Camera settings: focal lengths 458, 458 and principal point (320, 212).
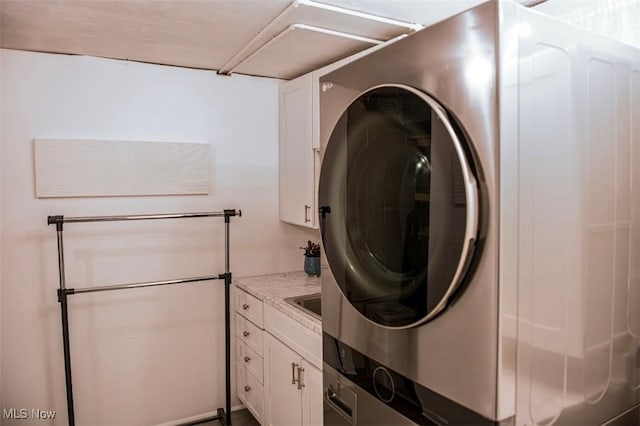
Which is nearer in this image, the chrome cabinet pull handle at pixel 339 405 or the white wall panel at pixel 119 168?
the chrome cabinet pull handle at pixel 339 405

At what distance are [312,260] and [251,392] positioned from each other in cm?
85

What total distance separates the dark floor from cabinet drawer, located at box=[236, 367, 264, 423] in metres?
0.11

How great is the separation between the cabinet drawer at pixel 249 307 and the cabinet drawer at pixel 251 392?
35 centimetres

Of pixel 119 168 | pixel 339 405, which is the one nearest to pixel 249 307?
pixel 119 168

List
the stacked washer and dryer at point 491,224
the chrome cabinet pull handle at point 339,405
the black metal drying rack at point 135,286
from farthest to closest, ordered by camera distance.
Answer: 1. the black metal drying rack at point 135,286
2. the chrome cabinet pull handle at point 339,405
3. the stacked washer and dryer at point 491,224

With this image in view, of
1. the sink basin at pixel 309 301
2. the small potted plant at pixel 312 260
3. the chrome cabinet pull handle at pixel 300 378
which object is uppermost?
the small potted plant at pixel 312 260

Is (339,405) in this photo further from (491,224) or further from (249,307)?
(249,307)

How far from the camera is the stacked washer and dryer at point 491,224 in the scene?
95 centimetres

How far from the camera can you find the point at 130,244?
2586mm

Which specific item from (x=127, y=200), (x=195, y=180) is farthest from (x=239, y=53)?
(x=127, y=200)

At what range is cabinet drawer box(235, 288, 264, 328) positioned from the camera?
2.52 meters

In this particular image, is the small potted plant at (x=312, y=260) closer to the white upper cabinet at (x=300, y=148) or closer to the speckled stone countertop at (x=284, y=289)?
the speckled stone countertop at (x=284, y=289)

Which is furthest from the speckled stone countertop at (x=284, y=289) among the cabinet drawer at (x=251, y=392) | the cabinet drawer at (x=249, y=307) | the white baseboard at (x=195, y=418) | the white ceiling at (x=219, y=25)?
the white ceiling at (x=219, y=25)

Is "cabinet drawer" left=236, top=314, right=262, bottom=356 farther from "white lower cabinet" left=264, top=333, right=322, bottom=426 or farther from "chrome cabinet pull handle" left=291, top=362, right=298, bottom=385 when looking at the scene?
"chrome cabinet pull handle" left=291, top=362, right=298, bottom=385
